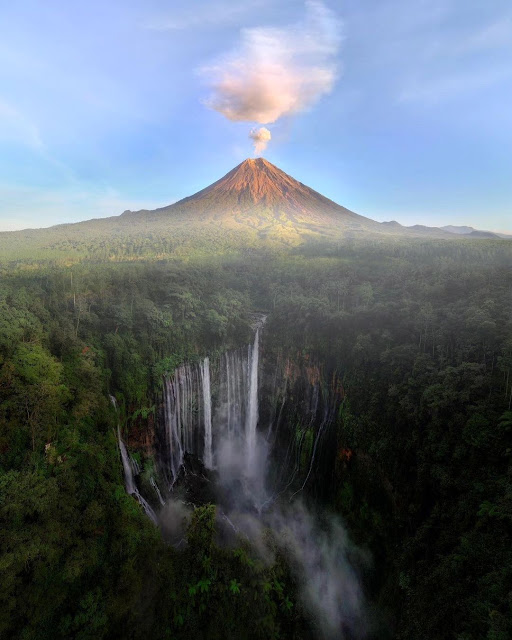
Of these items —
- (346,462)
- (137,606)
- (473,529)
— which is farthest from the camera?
(346,462)

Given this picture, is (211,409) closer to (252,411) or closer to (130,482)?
(252,411)

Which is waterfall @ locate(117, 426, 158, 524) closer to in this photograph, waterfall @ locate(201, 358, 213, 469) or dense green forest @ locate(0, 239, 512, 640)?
dense green forest @ locate(0, 239, 512, 640)

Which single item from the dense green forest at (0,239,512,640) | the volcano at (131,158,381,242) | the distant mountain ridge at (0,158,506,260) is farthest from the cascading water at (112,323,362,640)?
the volcano at (131,158,381,242)

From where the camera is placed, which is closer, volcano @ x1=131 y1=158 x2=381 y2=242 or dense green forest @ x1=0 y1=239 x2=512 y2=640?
dense green forest @ x1=0 y1=239 x2=512 y2=640

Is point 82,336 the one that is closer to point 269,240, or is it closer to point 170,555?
point 170,555

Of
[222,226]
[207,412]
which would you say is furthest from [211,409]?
[222,226]

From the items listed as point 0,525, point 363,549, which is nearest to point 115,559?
point 0,525

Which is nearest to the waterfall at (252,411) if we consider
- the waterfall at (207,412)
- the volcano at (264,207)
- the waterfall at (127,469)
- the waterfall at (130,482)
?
the waterfall at (207,412)
